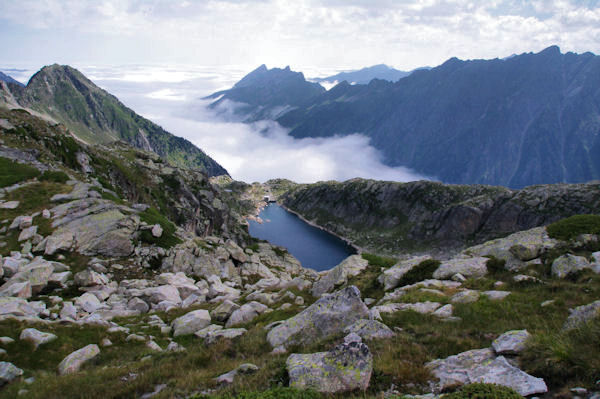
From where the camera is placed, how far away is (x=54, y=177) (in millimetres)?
44562

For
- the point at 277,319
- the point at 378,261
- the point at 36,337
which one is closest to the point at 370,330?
the point at 277,319

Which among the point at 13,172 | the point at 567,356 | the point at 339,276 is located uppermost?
the point at 567,356

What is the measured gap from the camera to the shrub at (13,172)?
1604 inches

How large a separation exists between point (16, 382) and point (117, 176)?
256ft

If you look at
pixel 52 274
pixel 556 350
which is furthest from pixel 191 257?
pixel 556 350

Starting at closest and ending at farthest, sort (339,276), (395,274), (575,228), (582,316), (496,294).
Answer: (582,316) < (496,294) < (575,228) < (395,274) < (339,276)

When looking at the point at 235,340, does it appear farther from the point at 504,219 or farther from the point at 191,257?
the point at 504,219

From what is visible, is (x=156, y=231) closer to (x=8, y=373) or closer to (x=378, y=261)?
(x=378, y=261)

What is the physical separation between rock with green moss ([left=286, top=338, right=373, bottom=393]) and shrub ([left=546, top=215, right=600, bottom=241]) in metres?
18.8

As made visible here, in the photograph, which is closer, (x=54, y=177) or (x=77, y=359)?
(x=77, y=359)

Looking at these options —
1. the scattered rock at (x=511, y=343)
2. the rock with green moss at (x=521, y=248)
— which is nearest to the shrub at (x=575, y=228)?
the rock with green moss at (x=521, y=248)

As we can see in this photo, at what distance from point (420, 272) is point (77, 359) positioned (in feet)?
65.0

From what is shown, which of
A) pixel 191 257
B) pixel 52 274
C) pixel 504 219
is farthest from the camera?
pixel 504 219

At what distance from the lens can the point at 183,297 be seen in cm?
2950
